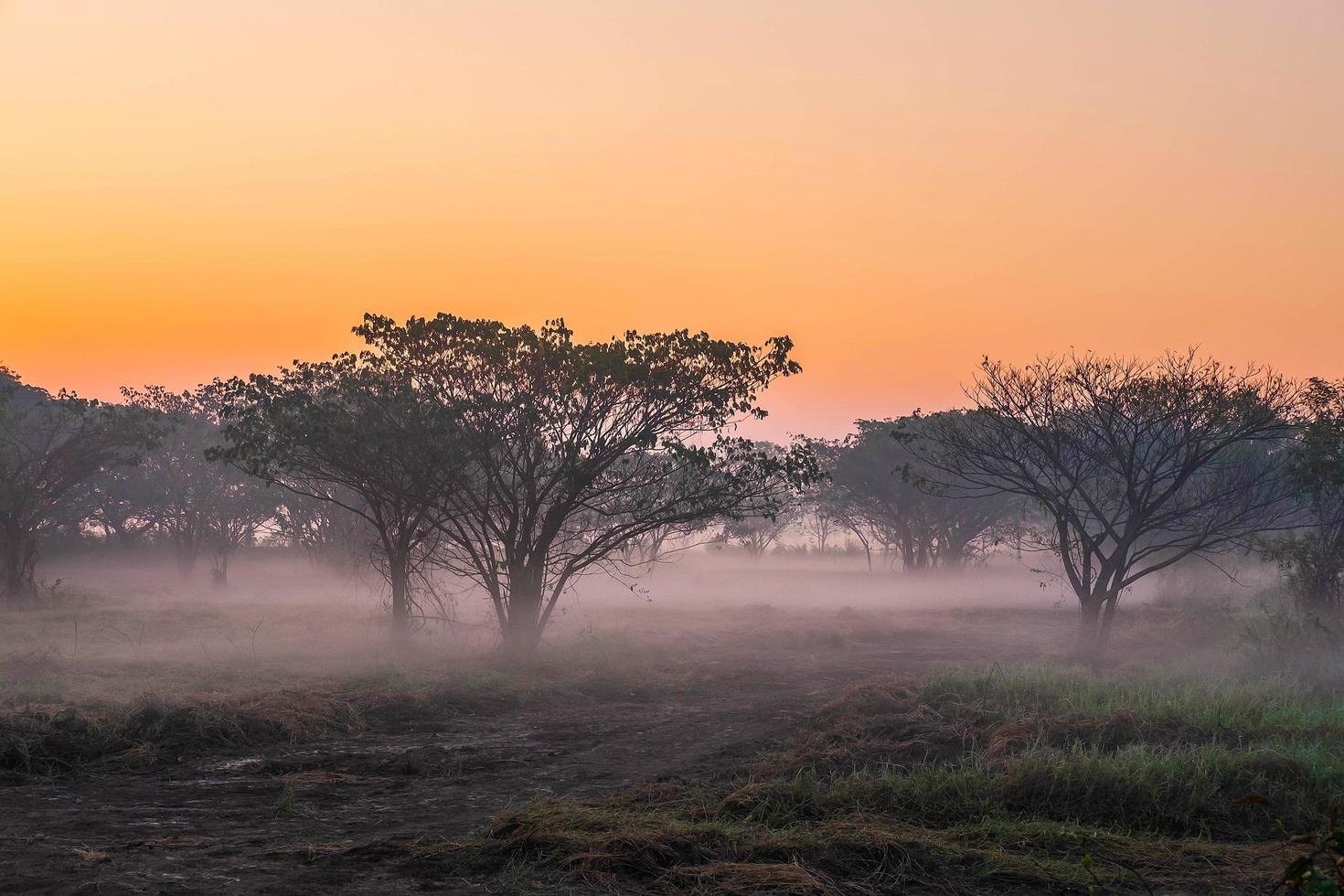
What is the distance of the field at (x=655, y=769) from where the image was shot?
25.9 feet

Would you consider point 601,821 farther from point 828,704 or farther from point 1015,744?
point 828,704

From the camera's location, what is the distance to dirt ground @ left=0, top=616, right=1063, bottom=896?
772 centimetres

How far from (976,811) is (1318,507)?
20.3 meters

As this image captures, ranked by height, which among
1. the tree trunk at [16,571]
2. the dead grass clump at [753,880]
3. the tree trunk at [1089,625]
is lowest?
the dead grass clump at [753,880]

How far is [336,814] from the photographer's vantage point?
9.92 m

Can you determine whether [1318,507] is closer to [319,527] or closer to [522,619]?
[522,619]

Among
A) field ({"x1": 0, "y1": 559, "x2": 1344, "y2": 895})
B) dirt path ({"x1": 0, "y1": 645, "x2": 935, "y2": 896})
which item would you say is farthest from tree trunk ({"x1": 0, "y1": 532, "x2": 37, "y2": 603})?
dirt path ({"x1": 0, "y1": 645, "x2": 935, "y2": 896})

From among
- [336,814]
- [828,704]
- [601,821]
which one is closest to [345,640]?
[828,704]

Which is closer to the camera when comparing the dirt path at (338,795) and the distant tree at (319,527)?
the dirt path at (338,795)

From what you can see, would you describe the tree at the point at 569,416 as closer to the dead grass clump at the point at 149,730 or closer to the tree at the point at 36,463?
the dead grass clump at the point at 149,730

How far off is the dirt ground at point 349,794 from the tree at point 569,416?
575 centimetres

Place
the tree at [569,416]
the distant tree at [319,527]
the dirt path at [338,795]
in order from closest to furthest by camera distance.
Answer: the dirt path at [338,795] → the tree at [569,416] → the distant tree at [319,527]

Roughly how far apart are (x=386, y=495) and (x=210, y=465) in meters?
31.5

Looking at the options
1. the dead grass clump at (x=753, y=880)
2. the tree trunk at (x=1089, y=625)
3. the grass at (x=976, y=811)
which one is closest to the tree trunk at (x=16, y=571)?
the grass at (x=976, y=811)
